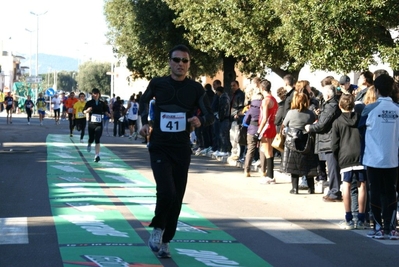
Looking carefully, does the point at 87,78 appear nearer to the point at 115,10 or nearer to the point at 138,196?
the point at 115,10

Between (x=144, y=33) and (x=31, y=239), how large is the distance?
28406mm

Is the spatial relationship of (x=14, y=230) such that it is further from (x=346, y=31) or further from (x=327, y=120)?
(x=346, y=31)

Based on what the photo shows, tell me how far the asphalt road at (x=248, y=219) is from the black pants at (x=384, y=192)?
0.95ft

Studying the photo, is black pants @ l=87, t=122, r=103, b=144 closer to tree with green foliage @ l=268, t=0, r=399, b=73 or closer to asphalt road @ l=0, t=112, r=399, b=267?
asphalt road @ l=0, t=112, r=399, b=267

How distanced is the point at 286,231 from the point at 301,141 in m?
4.35

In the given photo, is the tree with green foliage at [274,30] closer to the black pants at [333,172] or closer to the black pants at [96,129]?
the black pants at [333,172]

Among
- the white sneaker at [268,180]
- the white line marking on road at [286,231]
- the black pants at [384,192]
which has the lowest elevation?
the white line marking on road at [286,231]

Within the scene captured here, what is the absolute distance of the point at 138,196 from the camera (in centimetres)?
1479

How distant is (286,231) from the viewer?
11.2 meters

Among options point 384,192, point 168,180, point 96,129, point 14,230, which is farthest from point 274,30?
point 168,180

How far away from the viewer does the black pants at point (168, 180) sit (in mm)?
8844

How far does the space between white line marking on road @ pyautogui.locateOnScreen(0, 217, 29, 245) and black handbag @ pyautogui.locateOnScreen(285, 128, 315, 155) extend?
542 centimetres

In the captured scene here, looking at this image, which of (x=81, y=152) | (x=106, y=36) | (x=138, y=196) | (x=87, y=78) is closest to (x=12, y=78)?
(x=87, y=78)

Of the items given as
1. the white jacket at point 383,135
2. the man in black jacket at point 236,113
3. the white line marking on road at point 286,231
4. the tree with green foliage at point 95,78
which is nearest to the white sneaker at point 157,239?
the white line marking on road at point 286,231
